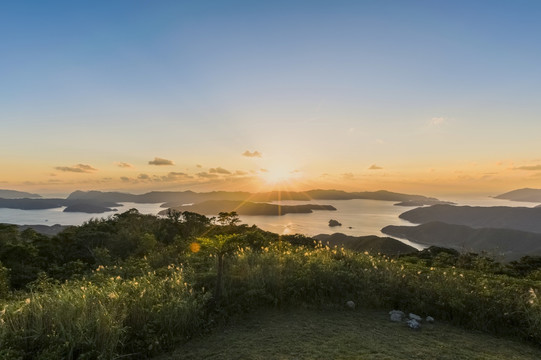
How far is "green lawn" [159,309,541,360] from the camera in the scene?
15.6 feet

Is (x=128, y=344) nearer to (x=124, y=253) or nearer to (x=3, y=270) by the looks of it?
(x=3, y=270)

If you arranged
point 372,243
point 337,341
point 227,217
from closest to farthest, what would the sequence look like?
point 337,341 < point 227,217 < point 372,243

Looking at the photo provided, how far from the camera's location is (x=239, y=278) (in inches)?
292

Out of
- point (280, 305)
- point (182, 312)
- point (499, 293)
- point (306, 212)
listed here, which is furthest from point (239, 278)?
point (306, 212)

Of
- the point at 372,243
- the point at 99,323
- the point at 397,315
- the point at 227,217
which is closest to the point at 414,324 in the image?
the point at 397,315

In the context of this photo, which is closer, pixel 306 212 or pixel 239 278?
pixel 239 278

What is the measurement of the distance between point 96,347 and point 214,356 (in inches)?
72.7

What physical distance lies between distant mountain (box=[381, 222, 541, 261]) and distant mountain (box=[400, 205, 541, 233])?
1487 inches

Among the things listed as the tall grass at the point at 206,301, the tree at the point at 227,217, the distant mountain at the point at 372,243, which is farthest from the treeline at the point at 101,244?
the distant mountain at the point at 372,243

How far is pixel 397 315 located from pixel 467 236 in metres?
133

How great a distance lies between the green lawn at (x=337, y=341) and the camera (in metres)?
4.75

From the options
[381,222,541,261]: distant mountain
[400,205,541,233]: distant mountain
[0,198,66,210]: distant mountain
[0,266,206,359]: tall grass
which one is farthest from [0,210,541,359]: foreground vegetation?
[0,198,66,210]: distant mountain

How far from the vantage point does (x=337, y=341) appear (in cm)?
521

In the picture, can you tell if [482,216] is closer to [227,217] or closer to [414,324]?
[414,324]
